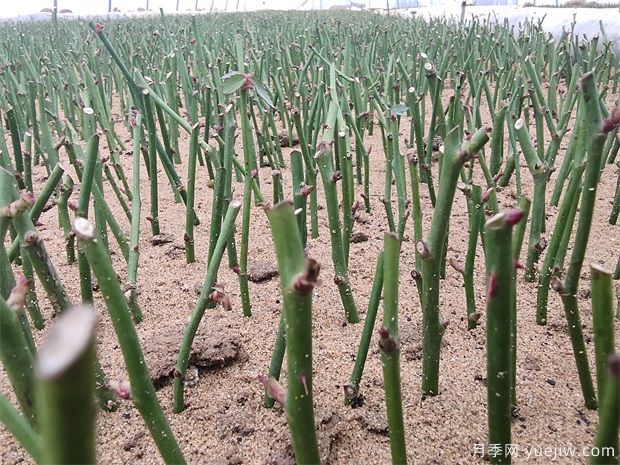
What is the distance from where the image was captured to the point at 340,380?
2.56 ft

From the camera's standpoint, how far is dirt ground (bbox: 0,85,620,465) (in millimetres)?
658

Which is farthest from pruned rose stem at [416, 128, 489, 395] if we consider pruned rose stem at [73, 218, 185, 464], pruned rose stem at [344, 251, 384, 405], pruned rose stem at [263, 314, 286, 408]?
pruned rose stem at [73, 218, 185, 464]

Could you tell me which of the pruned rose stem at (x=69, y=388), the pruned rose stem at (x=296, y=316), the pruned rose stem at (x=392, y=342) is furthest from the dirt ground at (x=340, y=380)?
the pruned rose stem at (x=69, y=388)

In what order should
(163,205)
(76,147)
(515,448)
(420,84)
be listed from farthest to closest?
(420,84) < (163,205) < (76,147) < (515,448)

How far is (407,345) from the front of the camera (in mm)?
837

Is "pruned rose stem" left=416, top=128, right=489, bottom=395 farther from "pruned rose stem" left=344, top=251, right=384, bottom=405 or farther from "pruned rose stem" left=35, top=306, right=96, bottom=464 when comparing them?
"pruned rose stem" left=35, top=306, right=96, bottom=464

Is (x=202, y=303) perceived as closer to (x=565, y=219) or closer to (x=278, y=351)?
(x=278, y=351)

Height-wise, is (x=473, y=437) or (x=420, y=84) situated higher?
(x=420, y=84)

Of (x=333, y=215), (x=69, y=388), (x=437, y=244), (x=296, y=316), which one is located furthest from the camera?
(x=333, y=215)

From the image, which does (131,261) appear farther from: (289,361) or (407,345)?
(289,361)

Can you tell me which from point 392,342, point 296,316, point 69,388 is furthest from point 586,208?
point 69,388

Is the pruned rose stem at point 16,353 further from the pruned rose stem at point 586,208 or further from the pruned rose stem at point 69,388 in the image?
the pruned rose stem at point 586,208

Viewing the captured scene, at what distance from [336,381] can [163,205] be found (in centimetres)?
97

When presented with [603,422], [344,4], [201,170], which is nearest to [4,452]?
[603,422]
